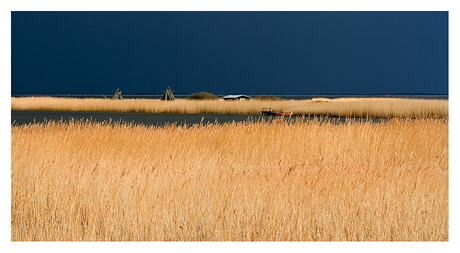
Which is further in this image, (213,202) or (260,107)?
(260,107)

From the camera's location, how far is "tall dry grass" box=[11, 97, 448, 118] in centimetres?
2927

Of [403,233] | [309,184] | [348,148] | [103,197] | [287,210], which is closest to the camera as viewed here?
[403,233]

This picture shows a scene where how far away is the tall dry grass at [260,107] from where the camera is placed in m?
29.3

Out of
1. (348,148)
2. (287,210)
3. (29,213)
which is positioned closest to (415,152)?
(348,148)

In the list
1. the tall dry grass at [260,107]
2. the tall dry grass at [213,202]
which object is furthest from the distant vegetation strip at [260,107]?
the tall dry grass at [213,202]

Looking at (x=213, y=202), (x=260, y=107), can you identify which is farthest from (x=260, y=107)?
(x=213, y=202)

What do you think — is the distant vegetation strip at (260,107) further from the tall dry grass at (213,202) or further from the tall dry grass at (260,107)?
the tall dry grass at (213,202)

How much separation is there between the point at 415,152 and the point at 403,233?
5643 millimetres

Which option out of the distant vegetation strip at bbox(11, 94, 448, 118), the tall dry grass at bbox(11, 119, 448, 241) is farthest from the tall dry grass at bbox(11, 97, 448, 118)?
the tall dry grass at bbox(11, 119, 448, 241)

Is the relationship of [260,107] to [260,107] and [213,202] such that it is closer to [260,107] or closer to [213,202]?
[260,107]

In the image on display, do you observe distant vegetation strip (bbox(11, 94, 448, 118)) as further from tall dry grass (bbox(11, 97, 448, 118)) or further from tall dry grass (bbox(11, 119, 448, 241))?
tall dry grass (bbox(11, 119, 448, 241))

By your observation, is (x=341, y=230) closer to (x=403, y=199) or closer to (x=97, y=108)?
(x=403, y=199)

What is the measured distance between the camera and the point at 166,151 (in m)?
8.79

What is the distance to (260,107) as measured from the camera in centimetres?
3797
